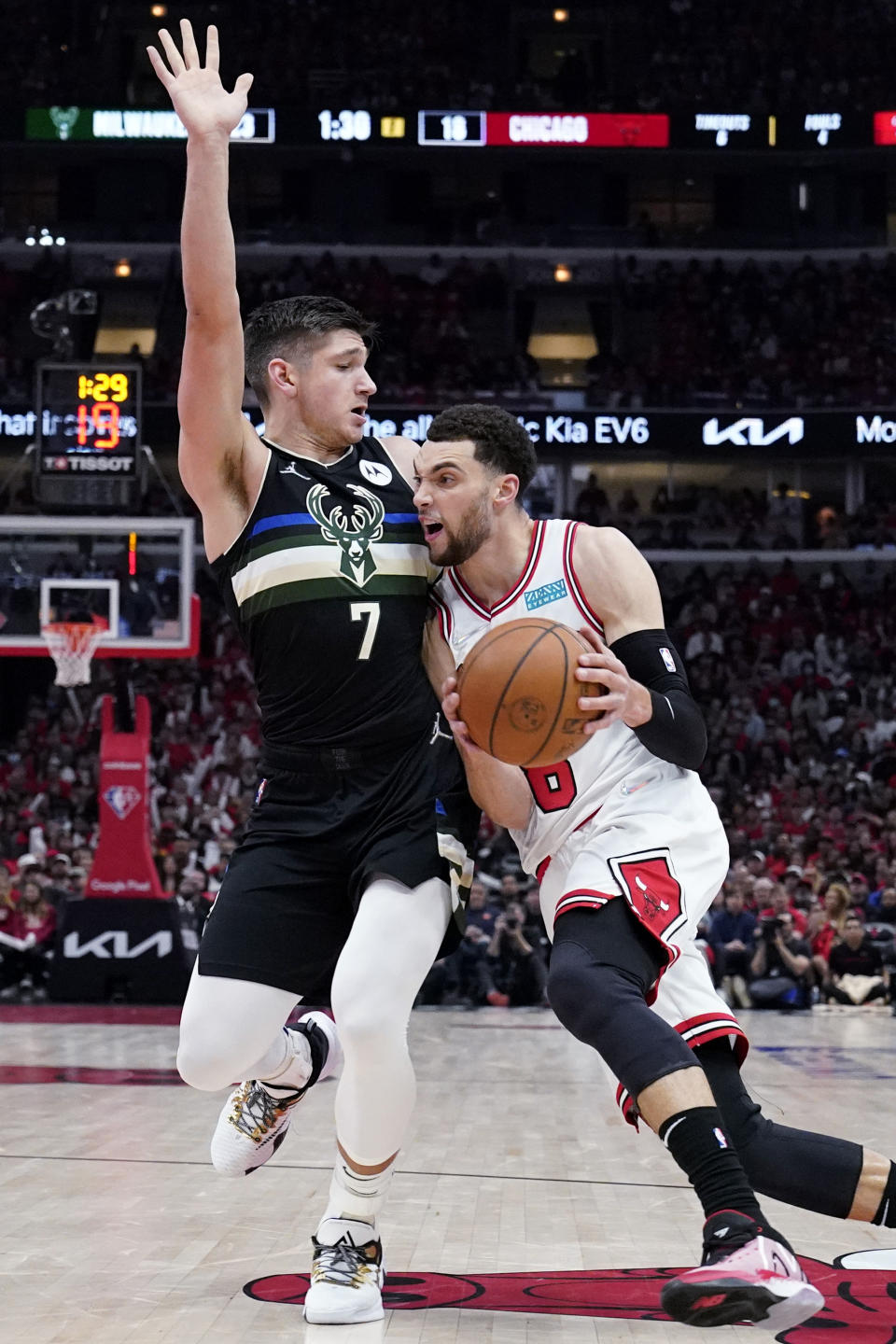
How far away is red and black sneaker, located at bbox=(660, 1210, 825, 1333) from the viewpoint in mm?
2818

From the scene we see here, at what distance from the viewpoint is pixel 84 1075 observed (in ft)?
27.6

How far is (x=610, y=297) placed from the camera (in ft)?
96.9

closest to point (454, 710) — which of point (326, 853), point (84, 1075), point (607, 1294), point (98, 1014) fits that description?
point (326, 853)

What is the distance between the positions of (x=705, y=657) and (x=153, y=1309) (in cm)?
2017

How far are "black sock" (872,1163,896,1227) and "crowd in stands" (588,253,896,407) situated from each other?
2264cm

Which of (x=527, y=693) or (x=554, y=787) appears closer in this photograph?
(x=527, y=693)

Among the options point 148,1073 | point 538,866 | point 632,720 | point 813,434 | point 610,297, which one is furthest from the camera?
point 610,297

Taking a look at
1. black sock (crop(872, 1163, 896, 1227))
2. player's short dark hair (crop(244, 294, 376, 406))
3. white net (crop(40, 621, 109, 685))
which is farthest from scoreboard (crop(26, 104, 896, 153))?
black sock (crop(872, 1163, 896, 1227))

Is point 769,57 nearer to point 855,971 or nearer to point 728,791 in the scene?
point 728,791

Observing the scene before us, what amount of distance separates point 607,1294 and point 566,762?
1.29 m

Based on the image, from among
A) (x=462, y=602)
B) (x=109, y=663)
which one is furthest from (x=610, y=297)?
(x=462, y=602)

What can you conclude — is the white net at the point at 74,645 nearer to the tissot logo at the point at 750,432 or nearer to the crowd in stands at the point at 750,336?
the crowd in stands at the point at 750,336

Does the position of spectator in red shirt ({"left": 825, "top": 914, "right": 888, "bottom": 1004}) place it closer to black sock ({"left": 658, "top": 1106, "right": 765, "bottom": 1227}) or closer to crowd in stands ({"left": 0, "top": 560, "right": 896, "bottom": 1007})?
crowd in stands ({"left": 0, "top": 560, "right": 896, "bottom": 1007})

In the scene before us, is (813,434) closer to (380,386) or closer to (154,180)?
(380,386)
